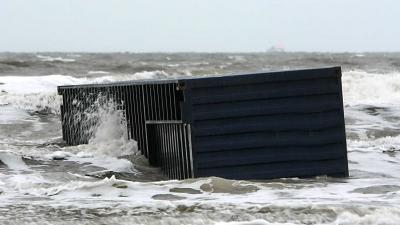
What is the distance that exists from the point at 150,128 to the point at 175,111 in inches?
43.0

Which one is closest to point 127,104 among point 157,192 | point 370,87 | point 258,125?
point 258,125

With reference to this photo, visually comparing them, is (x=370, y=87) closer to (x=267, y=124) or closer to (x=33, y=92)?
(x=33, y=92)

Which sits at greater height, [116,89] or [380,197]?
[116,89]

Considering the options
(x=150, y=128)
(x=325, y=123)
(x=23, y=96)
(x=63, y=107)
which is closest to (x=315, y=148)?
(x=325, y=123)

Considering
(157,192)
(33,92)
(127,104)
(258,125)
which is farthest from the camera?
(33,92)

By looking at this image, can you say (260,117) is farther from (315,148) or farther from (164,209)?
(164,209)

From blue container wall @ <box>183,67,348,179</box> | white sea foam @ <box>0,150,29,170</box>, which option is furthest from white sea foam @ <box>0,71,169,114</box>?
blue container wall @ <box>183,67,348,179</box>

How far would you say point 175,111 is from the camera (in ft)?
25.5

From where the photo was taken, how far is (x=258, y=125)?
7.45m

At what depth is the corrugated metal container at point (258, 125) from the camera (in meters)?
7.29

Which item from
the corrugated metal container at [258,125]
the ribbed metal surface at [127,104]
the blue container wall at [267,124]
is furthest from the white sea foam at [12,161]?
the blue container wall at [267,124]

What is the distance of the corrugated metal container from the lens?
23.9 feet

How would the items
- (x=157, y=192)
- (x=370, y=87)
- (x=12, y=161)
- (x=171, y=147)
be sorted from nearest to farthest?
(x=157, y=192) < (x=171, y=147) < (x=12, y=161) < (x=370, y=87)

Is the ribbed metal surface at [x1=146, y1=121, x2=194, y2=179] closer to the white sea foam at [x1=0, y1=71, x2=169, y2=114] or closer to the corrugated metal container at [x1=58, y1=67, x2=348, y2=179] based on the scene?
the corrugated metal container at [x1=58, y1=67, x2=348, y2=179]
